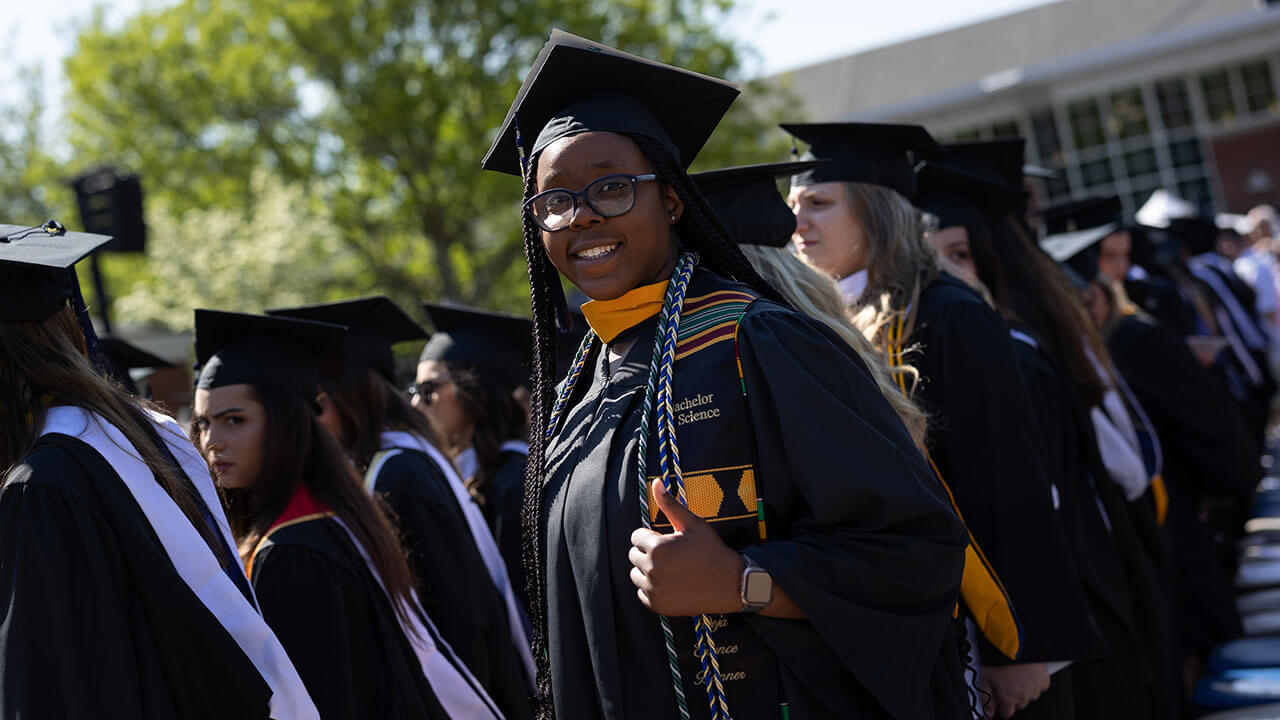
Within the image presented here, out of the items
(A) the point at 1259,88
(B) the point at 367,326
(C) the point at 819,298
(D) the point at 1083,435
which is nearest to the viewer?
(C) the point at 819,298

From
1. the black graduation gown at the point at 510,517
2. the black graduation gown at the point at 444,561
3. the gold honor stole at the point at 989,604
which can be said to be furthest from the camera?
the black graduation gown at the point at 510,517

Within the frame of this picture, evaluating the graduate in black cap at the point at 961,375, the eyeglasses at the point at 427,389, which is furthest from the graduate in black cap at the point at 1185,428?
the eyeglasses at the point at 427,389

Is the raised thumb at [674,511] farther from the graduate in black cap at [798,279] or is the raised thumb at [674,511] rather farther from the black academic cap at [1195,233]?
the black academic cap at [1195,233]

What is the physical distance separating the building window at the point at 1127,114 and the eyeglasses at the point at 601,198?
30833 mm

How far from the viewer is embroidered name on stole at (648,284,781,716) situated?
2.15 metres

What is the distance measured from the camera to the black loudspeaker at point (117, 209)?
1086 centimetres

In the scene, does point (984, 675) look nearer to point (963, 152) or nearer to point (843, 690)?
point (843, 690)

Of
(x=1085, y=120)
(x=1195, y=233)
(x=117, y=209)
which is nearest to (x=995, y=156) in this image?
(x=1195, y=233)

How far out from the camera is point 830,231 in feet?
12.0

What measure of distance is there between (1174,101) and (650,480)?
31.4m

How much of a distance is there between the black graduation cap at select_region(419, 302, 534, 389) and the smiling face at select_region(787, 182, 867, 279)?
2093 millimetres

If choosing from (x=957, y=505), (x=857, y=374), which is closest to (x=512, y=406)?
(x=957, y=505)

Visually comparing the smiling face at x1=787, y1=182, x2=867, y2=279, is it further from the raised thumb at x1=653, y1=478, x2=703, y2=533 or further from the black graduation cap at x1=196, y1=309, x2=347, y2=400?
the raised thumb at x1=653, y1=478, x2=703, y2=533

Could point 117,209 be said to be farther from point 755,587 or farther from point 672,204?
point 755,587
